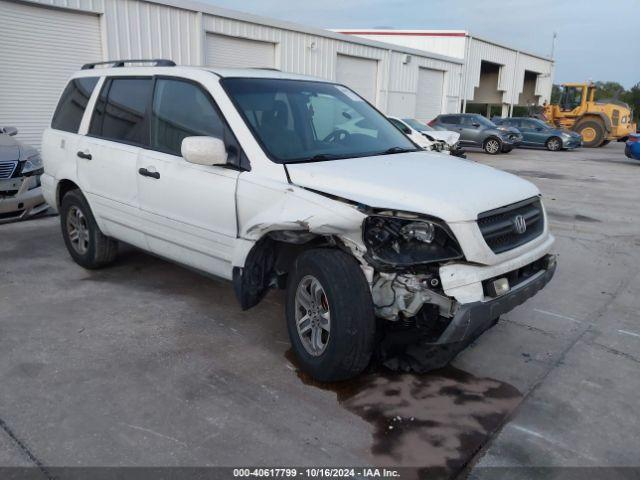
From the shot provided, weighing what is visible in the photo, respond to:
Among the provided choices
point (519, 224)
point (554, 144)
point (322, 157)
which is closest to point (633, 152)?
point (554, 144)

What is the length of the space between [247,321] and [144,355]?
927mm

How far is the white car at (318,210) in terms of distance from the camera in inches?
126

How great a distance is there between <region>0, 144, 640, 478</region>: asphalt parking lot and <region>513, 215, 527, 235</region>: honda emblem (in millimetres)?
1001

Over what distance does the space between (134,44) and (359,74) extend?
33.7 ft

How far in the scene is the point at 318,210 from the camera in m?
3.29

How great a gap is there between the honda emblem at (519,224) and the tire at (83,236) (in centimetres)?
377

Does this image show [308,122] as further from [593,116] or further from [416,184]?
[593,116]

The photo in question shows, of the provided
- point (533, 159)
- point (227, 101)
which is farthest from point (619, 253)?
point (533, 159)

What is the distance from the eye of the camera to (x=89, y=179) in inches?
203

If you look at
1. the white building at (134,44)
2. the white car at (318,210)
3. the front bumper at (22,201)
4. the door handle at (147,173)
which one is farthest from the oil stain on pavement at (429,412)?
the white building at (134,44)

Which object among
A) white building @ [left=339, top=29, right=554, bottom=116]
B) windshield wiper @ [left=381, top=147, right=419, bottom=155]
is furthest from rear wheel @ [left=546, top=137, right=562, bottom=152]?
windshield wiper @ [left=381, top=147, right=419, bottom=155]

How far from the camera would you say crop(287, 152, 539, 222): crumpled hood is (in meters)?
3.16

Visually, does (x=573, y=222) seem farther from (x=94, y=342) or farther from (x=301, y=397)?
(x=94, y=342)

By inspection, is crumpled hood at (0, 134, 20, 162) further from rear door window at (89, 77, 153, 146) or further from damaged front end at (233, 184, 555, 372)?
damaged front end at (233, 184, 555, 372)
